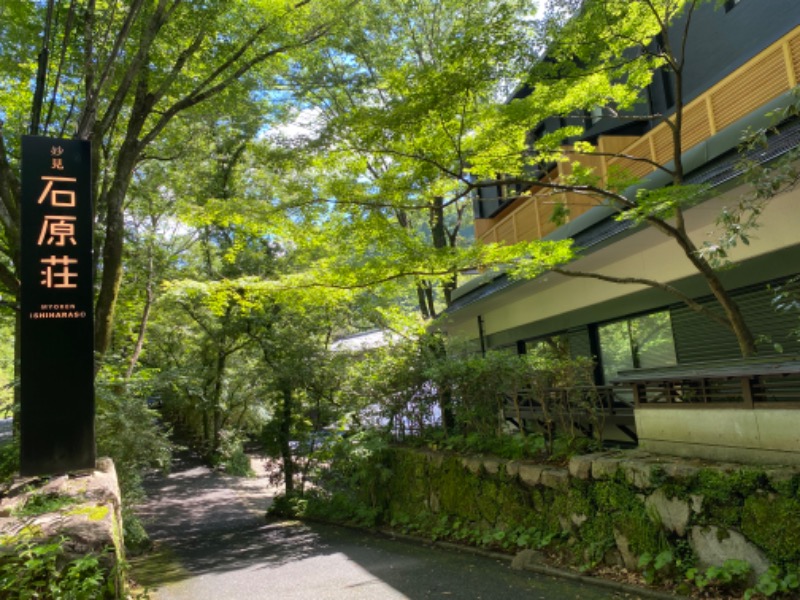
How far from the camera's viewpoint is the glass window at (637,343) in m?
9.91

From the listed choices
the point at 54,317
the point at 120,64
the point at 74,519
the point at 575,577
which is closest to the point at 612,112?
the point at 575,577

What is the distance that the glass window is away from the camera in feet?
32.5

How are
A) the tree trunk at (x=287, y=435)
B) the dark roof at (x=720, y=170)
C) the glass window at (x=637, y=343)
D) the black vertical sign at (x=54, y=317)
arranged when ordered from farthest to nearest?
the tree trunk at (x=287, y=435)
the glass window at (x=637, y=343)
the black vertical sign at (x=54, y=317)
the dark roof at (x=720, y=170)

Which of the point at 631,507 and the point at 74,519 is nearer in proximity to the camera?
the point at 74,519

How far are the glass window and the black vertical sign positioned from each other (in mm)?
8454

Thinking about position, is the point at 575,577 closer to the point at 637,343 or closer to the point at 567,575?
the point at 567,575

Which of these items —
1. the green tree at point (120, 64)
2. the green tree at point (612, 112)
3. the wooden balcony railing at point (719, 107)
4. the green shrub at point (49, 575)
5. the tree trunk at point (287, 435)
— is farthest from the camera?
the tree trunk at point (287, 435)

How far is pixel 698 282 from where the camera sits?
8.81m

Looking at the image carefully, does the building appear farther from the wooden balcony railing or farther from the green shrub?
the green shrub

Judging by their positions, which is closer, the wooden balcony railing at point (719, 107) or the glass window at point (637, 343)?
the wooden balcony railing at point (719, 107)

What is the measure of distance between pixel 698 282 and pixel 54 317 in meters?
8.96

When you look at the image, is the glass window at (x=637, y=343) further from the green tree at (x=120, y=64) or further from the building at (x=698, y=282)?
the green tree at (x=120, y=64)

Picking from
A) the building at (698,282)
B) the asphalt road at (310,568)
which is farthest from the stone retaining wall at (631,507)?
the asphalt road at (310,568)

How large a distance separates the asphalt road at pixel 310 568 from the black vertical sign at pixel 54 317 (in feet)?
7.66
